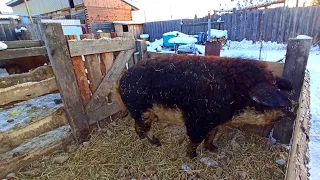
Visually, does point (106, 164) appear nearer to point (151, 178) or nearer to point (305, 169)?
point (151, 178)

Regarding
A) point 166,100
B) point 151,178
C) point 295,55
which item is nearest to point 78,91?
point 166,100

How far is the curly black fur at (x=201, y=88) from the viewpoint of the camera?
2.03 metres

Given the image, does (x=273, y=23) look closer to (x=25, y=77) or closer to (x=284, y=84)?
(x=284, y=84)

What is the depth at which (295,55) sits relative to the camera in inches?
86.4

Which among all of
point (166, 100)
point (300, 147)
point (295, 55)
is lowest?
point (166, 100)

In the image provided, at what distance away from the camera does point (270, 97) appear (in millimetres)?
1831

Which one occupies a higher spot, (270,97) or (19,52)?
(19,52)

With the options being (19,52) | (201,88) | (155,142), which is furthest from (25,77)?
(201,88)

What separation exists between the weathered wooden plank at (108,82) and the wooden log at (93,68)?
9cm

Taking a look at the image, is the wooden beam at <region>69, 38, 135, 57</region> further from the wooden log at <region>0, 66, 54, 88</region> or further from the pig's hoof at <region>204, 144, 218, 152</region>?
the pig's hoof at <region>204, 144, 218, 152</region>

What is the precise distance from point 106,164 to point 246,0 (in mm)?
23462

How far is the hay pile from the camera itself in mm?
2354

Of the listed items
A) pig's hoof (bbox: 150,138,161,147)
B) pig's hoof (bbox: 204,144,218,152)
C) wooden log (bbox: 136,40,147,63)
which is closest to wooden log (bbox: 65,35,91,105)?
wooden log (bbox: 136,40,147,63)

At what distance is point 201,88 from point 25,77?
258 cm
